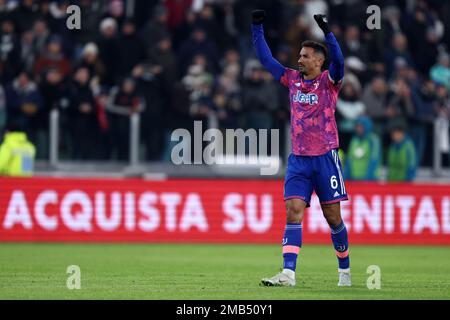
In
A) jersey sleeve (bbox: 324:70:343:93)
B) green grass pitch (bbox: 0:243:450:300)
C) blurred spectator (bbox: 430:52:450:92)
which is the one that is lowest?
Answer: green grass pitch (bbox: 0:243:450:300)

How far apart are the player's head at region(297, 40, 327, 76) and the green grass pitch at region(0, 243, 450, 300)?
2.53m

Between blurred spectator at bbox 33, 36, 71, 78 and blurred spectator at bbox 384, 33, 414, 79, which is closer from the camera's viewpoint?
blurred spectator at bbox 33, 36, 71, 78

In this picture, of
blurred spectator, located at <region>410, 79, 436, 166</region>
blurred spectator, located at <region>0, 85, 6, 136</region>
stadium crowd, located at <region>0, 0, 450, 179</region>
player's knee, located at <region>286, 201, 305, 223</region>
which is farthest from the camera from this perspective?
blurred spectator, located at <region>410, 79, 436, 166</region>

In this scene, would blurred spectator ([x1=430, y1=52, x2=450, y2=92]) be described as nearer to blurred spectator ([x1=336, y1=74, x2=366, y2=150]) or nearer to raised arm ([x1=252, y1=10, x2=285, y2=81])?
blurred spectator ([x1=336, y1=74, x2=366, y2=150])

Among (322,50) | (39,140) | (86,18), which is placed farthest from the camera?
(86,18)

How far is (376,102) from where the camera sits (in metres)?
24.8

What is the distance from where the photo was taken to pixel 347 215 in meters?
24.0

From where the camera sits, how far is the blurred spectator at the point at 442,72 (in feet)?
84.6

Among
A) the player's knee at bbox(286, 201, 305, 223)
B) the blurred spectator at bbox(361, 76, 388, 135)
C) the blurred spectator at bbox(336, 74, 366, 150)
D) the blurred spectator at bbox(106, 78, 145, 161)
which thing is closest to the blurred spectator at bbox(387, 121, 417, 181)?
the blurred spectator at bbox(361, 76, 388, 135)

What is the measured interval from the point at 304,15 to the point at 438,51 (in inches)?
128

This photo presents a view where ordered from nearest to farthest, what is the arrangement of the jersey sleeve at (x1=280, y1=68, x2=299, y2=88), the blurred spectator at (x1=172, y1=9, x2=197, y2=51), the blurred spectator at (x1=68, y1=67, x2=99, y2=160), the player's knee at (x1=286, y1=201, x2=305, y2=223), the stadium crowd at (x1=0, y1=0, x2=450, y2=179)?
the player's knee at (x1=286, y1=201, x2=305, y2=223) < the jersey sleeve at (x1=280, y1=68, x2=299, y2=88) < the blurred spectator at (x1=68, y1=67, x2=99, y2=160) < the stadium crowd at (x1=0, y1=0, x2=450, y2=179) < the blurred spectator at (x1=172, y1=9, x2=197, y2=51)

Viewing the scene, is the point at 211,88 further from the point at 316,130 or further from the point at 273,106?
the point at 316,130

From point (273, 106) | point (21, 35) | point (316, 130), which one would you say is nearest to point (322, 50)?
point (316, 130)

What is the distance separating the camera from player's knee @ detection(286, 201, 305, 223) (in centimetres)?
1329
